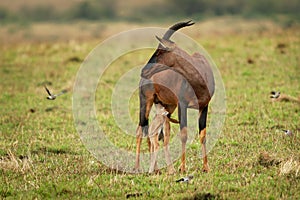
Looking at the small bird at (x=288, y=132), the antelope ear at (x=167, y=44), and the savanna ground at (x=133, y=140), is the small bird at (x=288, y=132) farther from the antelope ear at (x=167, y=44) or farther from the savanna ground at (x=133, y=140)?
the antelope ear at (x=167, y=44)

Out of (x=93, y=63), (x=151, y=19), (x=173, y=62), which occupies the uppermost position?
(x=173, y=62)

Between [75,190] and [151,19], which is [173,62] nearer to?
[75,190]

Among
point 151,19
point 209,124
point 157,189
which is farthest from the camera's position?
point 151,19

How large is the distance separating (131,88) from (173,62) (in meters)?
8.87

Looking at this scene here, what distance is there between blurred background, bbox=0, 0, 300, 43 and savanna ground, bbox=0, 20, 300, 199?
1077 inches

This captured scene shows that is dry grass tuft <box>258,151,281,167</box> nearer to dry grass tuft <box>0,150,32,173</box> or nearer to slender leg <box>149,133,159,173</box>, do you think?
slender leg <box>149,133,159,173</box>

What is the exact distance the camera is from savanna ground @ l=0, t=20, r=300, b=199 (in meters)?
7.68

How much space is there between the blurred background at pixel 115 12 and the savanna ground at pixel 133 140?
27344 millimetres

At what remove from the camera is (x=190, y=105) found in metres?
8.54

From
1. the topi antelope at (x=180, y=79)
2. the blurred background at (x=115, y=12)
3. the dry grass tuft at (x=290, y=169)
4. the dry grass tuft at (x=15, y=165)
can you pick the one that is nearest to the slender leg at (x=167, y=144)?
the topi antelope at (x=180, y=79)

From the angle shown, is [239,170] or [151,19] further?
[151,19]

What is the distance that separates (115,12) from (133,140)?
5653 cm

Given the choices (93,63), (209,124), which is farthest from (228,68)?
(209,124)

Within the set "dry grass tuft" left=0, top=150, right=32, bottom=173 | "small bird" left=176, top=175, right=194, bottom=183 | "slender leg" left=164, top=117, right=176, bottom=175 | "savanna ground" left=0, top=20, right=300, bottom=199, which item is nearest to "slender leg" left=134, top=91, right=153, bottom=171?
"slender leg" left=164, top=117, right=176, bottom=175
